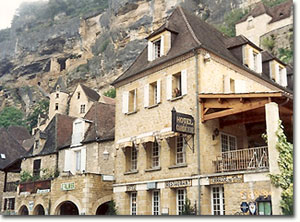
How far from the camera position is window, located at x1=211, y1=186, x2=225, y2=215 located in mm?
10703

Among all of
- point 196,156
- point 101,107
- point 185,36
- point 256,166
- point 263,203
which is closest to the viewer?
point 263,203

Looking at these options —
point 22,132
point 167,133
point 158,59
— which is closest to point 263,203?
point 167,133

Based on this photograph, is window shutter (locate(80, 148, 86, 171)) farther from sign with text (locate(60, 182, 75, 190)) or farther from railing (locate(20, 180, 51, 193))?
sign with text (locate(60, 182, 75, 190))

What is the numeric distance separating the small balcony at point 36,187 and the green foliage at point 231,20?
25068 mm

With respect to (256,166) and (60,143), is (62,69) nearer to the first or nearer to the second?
(60,143)

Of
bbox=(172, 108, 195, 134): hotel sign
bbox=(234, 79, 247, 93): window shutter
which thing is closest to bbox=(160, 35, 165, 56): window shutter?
bbox=(234, 79, 247, 93): window shutter

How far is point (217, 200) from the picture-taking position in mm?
10914

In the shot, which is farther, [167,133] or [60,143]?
[60,143]

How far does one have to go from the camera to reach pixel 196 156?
11594 mm

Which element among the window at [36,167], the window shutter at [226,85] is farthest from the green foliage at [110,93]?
the window shutter at [226,85]

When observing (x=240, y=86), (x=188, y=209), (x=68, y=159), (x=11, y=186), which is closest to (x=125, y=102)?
(x=240, y=86)

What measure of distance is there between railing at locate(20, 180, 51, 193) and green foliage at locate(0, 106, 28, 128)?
10.7 metres

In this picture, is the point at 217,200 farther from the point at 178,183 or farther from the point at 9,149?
the point at 9,149

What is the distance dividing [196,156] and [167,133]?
1.31 m
